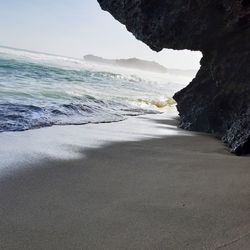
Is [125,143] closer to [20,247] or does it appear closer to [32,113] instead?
[32,113]

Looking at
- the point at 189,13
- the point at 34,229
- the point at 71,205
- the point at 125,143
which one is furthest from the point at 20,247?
the point at 189,13

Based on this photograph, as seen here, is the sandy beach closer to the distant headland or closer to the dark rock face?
the dark rock face

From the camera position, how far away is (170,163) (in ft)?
19.8

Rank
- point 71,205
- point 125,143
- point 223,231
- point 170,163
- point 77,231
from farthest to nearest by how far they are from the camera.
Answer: point 125,143, point 170,163, point 71,205, point 77,231, point 223,231

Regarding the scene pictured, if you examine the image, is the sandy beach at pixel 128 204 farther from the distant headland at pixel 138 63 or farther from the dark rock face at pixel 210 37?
the distant headland at pixel 138 63

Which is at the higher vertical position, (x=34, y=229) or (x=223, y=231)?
(x=223, y=231)

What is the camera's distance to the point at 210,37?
10.9 metres

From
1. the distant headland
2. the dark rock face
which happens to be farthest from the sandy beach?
the distant headland

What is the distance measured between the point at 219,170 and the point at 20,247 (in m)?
2.94

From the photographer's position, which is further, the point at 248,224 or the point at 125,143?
the point at 125,143

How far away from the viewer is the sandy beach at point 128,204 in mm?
3162

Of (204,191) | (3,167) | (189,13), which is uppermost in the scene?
(189,13)

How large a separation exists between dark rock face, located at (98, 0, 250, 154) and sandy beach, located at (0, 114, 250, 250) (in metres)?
4.13

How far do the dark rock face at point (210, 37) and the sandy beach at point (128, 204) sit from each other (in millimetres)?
4130
